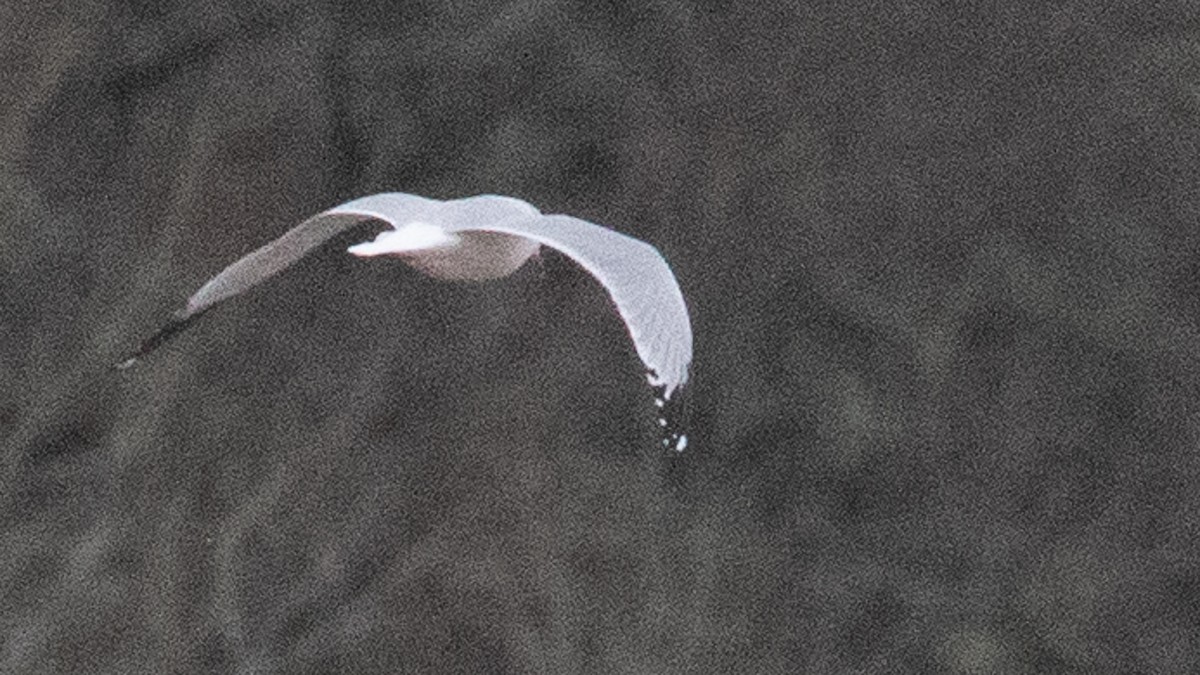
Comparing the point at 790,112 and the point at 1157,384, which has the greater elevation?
the point at 790,112

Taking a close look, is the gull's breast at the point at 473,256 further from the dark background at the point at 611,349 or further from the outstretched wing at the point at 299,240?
the dark background at the point at 611,349

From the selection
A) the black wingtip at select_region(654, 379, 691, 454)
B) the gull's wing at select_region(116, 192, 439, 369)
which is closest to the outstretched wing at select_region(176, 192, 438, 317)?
the gull's wing at select_region(116, 192, 439, 369)

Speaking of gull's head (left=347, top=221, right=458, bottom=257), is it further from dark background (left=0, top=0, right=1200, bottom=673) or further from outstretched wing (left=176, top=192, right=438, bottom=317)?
dark background (left=0, top=0, right=1200, bottom=673)

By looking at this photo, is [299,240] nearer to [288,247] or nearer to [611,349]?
[288,247]

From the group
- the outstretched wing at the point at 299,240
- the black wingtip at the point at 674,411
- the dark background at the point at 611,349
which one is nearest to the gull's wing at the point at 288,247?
the outstretched wing at the point at 299,240

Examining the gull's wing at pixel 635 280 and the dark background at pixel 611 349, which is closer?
the gull's wing at pixel 635 280

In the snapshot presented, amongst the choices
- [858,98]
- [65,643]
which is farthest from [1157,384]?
[65,643]

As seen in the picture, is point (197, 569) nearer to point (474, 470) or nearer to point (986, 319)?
point (474, 470)
